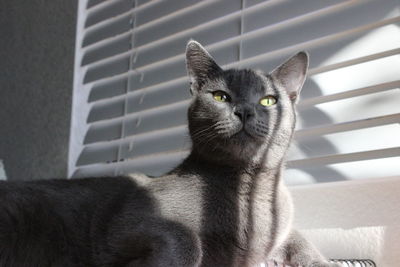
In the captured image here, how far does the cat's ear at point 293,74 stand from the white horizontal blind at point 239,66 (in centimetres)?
17

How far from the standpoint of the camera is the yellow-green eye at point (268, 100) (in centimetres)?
115

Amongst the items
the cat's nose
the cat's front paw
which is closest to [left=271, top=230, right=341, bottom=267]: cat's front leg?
the cat's front paw

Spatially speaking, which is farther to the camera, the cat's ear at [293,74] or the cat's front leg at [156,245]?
the cat's ear at [293,74]

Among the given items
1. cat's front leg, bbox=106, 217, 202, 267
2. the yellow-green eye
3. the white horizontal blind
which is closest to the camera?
cat's front leg, bbox=106, 217, 202, 267

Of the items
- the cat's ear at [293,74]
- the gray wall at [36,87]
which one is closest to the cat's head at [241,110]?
the cat's ear at [293,74]

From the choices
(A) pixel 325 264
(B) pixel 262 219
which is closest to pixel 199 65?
(B) pixel 262 219

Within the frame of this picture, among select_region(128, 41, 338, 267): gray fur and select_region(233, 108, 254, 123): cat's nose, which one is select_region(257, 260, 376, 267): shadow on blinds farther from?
select_region(233, 108, 254, 123): cat's nose

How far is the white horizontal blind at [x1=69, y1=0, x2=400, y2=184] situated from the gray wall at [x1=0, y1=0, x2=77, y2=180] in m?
0.07

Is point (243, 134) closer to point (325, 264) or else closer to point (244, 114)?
point (244, 114)

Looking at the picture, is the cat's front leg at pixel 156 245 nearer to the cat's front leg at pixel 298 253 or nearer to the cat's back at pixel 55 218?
the cat's back at pixel 55 218

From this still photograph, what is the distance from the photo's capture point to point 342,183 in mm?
1267

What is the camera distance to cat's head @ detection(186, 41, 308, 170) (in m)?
1.08

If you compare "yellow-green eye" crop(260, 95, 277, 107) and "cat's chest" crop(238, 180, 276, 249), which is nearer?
"cat's chest" crop(238, 180, 276, 249)

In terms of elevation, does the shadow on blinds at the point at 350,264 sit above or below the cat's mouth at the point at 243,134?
below
